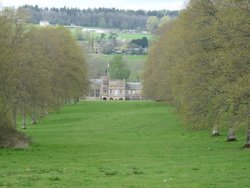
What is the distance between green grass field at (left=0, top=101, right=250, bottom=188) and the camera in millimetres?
19688

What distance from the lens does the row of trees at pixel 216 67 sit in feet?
87.8

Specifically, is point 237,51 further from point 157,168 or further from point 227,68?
point 157,168

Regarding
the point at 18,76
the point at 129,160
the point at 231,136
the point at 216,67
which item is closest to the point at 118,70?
the point at 231,136

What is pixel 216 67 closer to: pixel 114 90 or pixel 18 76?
pixel 18 76

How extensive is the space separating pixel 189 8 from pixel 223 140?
33.4ft

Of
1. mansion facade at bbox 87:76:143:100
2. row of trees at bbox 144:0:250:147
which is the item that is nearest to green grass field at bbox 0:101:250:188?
row of trees at bbox 144:0:250:147

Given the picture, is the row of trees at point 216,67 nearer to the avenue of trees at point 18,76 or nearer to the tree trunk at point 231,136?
the tree trunk at point 231,136

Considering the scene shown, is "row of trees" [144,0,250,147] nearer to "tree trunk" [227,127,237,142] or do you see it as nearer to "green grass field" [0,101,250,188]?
"tree trunk" [227,127,237,142]

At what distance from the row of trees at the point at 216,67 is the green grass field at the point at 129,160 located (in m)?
2.24

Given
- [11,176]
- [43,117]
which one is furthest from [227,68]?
[43,117]

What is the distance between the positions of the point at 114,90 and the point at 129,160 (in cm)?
14776

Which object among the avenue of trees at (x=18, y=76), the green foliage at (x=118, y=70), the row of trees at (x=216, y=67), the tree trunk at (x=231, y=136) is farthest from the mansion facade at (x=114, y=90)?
the tree trunk at (x=231, y=136)

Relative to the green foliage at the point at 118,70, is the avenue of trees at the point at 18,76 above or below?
above

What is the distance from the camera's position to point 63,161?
2950 cm
